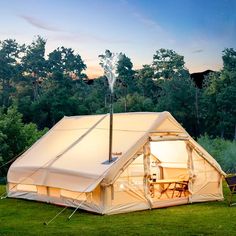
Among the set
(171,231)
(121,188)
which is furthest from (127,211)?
(171,231)

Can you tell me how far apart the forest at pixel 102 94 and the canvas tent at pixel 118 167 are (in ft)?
29.8

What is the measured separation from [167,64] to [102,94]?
9.29 m

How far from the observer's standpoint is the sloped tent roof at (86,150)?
9.81 metres

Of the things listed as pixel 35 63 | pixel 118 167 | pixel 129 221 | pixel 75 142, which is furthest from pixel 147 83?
pixel 129 221

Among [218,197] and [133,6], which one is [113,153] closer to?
[218,197]

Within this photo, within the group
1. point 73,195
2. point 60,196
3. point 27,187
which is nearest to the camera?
point 73,195

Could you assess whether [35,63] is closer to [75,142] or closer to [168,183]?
[75,142]

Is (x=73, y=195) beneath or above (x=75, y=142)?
beneath

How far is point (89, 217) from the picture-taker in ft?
30.3

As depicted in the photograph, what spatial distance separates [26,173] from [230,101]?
108ft

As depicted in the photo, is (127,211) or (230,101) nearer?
A: (127,211)

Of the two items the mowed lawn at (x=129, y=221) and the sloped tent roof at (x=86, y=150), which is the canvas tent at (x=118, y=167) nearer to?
the sloped tent roof at (x=86, y=150)

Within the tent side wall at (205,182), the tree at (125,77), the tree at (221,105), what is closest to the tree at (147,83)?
the tree at (125,77)

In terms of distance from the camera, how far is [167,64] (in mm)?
53438
